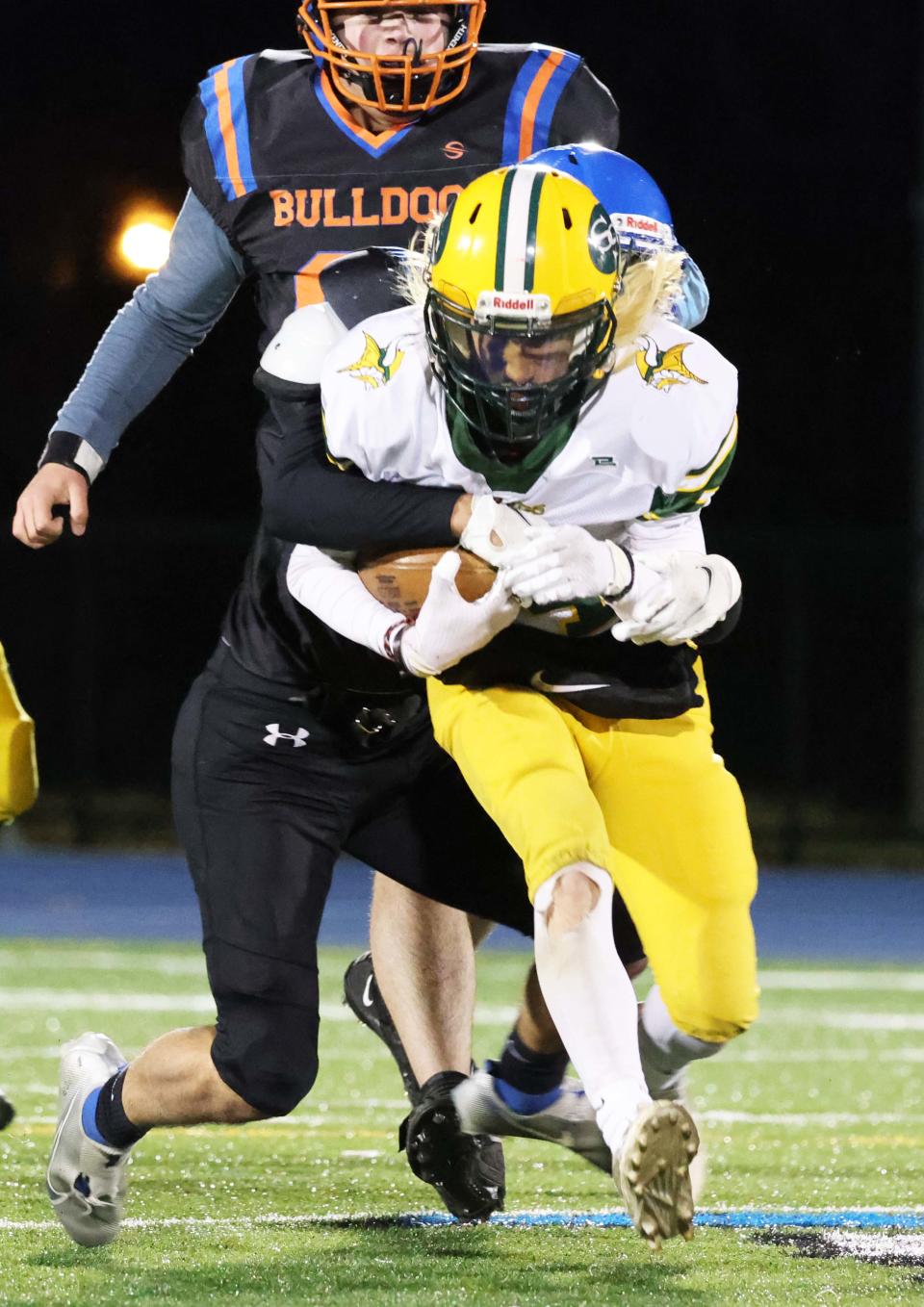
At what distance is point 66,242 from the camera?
Answer: 15.7 metres

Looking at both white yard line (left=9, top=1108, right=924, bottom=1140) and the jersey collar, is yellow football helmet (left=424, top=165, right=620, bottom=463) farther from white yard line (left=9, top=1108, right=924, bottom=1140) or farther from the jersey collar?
white yard line (left=9, top=1108, right=924, bottom=1140)

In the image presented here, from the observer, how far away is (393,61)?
355 cm

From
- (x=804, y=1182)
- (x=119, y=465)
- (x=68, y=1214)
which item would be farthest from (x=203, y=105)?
(x=119, y=465)

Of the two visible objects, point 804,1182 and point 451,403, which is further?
point 804,1182

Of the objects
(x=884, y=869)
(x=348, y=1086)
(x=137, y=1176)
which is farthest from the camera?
(x=884, y=869)

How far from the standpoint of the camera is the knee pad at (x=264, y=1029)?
3.34 m

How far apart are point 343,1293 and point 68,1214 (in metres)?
0.55

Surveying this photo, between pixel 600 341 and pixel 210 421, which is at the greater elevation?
pixel 600 341

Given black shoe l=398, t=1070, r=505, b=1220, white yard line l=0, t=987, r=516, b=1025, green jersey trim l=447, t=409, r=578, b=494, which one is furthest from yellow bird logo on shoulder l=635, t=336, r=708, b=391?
white yard line l=0, t=987, r=516, b=1025

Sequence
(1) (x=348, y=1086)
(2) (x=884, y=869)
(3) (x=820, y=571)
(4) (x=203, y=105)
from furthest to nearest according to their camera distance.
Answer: (3) (x=820, y=571) → (2) (x=884, y=869) → (1) (x=348, y=1086) → (4) (x=203, y=105)

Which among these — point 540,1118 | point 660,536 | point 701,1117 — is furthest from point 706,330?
point 540,1118

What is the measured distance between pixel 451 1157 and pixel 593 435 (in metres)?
1.25

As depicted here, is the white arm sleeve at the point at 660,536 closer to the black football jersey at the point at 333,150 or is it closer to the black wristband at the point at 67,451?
the black football jersey at the point at 333,150

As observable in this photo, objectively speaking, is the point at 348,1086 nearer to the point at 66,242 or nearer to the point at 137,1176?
the point at 137,1176
